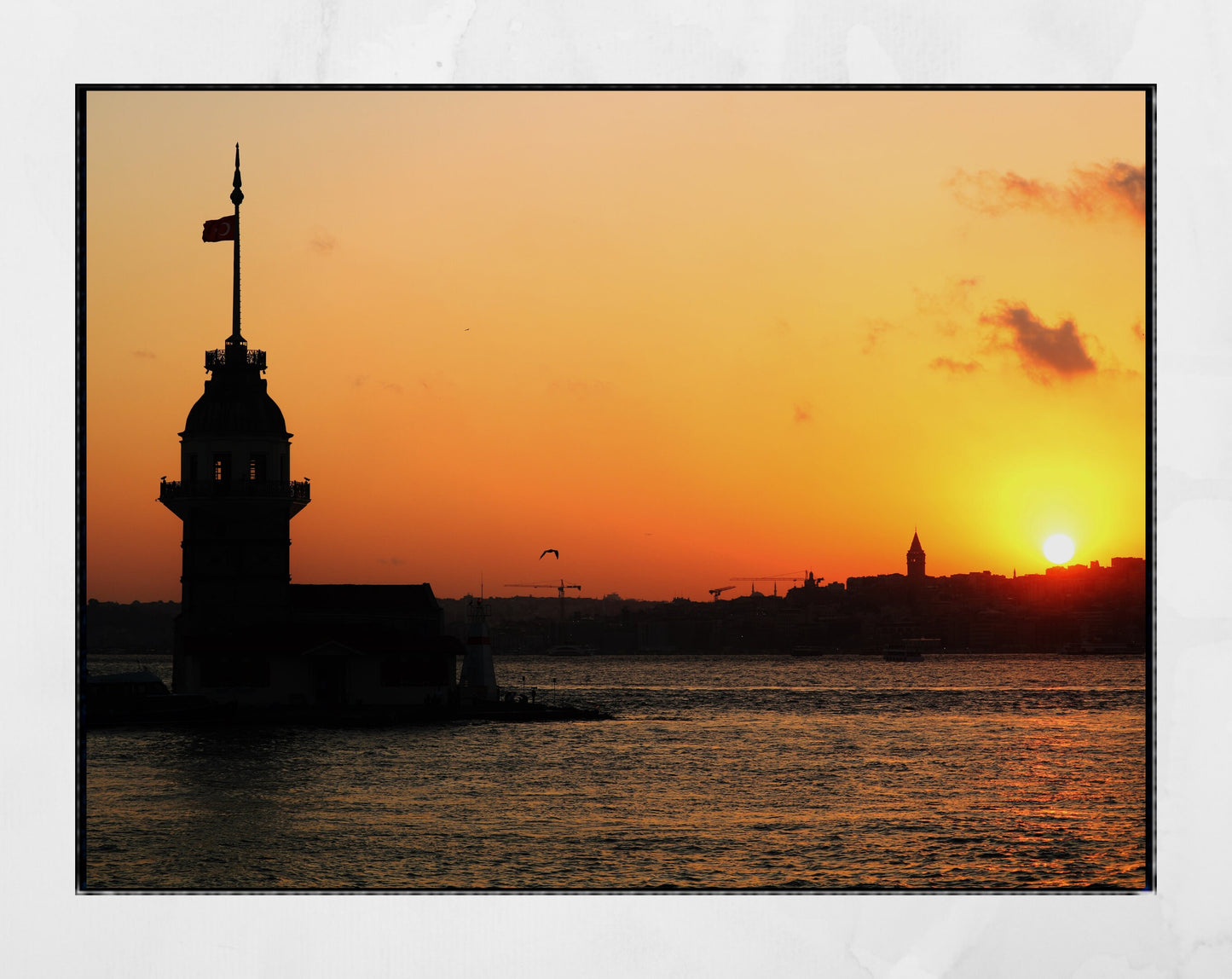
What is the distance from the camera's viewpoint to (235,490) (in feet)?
130

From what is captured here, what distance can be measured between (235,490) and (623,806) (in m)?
18.3

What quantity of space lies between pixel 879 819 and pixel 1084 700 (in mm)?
52165

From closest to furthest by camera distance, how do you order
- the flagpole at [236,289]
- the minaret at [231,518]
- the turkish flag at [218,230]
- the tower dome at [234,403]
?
the turkish flag at [218,230], the minaret at [231,518], the tower dome at [234,403], the flagpole at [236,289]

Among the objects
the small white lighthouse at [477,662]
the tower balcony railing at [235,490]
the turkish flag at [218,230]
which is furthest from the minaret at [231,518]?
the turkish flag at [218,230]

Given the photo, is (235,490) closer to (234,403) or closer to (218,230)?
(234,403)

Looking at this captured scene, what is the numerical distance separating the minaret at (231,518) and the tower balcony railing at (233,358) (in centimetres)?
3

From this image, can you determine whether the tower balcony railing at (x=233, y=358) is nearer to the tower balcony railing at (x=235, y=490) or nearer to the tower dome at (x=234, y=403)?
the tower dome at (x=234, y=403)

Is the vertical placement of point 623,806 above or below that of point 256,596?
below

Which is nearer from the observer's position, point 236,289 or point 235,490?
point 235,490

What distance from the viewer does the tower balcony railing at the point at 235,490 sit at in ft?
130

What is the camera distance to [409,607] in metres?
43.5

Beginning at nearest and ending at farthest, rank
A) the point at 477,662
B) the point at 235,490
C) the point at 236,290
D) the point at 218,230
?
the point at 218,230 → the point at 235,490 → the point at 236,290 → the point at 477,662

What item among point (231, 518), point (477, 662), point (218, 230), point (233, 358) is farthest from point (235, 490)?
point (218, 230)
